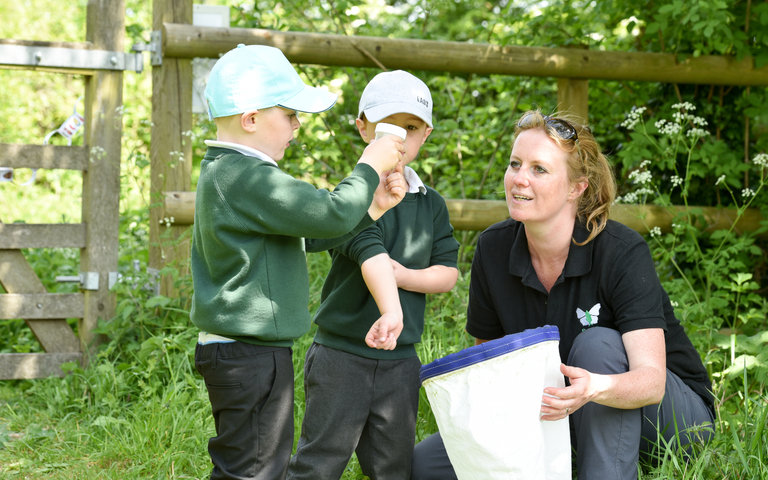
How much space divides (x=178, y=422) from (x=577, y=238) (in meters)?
1.66

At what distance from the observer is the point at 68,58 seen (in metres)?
3.35

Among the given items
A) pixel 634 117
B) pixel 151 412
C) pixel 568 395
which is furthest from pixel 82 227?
pixel 634 117

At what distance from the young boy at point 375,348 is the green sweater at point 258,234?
27 cm

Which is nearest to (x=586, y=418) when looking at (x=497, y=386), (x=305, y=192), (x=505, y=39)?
(x=497, y=386)

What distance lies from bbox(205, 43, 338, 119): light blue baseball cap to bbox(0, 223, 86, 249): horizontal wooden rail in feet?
6.81

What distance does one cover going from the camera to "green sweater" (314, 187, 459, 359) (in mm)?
1990

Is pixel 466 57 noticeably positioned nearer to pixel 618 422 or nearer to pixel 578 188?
pixel 578 188

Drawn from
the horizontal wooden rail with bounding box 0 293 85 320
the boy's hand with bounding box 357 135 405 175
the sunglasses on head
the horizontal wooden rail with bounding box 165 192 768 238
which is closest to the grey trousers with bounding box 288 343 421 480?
the boy's hand with bounding box 357 135 405 175

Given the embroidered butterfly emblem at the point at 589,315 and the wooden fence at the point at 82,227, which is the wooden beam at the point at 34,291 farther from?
the embroidered butterfly emblem at the point at 589,315

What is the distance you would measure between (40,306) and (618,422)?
111 inches

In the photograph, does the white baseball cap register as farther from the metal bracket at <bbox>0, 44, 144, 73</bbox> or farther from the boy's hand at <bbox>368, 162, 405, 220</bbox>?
the metal bracket at <bbox>0, 44, 144, 73</bbox>

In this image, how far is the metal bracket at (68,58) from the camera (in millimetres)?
3262

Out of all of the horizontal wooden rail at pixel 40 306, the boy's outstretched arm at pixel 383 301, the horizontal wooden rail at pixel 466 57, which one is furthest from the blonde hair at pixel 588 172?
the horizontal wooden rail at pixel 40 306

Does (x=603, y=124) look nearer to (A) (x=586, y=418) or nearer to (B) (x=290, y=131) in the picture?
(A) (x=586, y=418)
